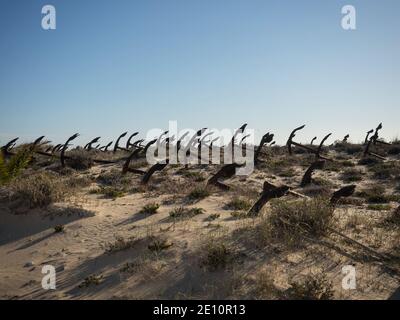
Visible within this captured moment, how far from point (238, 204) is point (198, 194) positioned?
1.32 m

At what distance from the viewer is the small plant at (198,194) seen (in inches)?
359

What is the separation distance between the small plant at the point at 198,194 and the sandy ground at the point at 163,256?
120cm

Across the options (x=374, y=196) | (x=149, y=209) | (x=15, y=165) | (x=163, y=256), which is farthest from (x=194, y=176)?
(x=163, y=256)

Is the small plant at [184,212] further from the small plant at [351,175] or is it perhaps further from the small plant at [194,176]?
the small plant at [351,175]

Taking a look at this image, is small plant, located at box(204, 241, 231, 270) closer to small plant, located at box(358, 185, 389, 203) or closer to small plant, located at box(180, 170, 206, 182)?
small plant, located at box(358, 185, 389, 203)

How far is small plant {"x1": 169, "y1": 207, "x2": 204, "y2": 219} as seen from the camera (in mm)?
7060

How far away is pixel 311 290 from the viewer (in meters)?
3.99

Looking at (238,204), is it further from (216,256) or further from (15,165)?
(15,165)

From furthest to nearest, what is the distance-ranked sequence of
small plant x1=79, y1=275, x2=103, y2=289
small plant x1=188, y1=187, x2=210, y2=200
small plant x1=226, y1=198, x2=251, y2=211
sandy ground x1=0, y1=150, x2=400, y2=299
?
small plant x1=188, y1=187, x2=210, y2=200 < small plant x1=226, y1=198, x2=251, y2=211 < small plant x1=79, y1=275, x2=103, y2=289 < sandy ground x1=0, y1=150, x2=400, y2=299

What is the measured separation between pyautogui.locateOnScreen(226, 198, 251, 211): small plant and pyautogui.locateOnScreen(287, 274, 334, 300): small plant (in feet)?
12.8

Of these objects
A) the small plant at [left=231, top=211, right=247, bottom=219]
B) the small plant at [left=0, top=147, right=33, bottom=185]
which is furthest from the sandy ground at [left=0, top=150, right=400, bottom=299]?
the small plant at [left=0, top=147, right=33, bottom=185]

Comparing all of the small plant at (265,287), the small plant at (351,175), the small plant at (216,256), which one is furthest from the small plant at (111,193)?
the small plant at (351,175)

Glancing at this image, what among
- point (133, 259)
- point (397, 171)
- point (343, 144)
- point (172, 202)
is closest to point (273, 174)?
point (397, 171)

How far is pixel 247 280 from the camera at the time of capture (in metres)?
4.36
